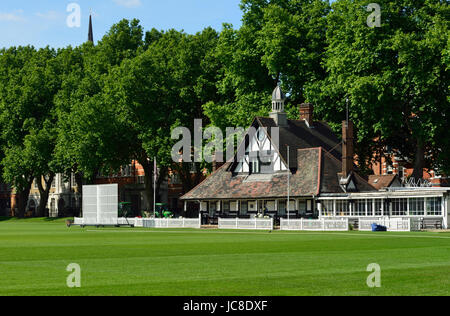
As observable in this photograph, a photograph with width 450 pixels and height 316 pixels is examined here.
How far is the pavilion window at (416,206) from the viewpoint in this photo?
55.3 m

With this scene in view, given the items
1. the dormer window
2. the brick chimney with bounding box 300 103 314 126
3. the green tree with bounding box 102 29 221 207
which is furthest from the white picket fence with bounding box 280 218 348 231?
the green tree with bounding box 102 29 221 207

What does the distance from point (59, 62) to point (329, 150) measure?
42086mm

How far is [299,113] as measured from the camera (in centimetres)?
7325

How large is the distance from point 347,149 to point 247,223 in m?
11.0

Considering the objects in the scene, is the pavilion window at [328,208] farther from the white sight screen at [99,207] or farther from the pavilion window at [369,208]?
the white sight screen at [99,207]

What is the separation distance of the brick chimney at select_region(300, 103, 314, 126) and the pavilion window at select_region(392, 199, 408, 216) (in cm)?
1664

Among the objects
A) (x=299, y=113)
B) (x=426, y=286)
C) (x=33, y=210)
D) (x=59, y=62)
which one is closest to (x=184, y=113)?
(x=299, y=113)

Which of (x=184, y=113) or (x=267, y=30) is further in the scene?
(x=184, y=113)

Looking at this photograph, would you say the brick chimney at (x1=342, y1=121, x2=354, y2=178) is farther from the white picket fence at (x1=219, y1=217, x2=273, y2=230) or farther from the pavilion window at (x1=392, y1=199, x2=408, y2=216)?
the white picket fence at (x1=219, y1=217, x2=273, y2=230)

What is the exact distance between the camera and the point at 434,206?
54.7m

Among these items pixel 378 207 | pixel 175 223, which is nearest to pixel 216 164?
pixel 175 223
